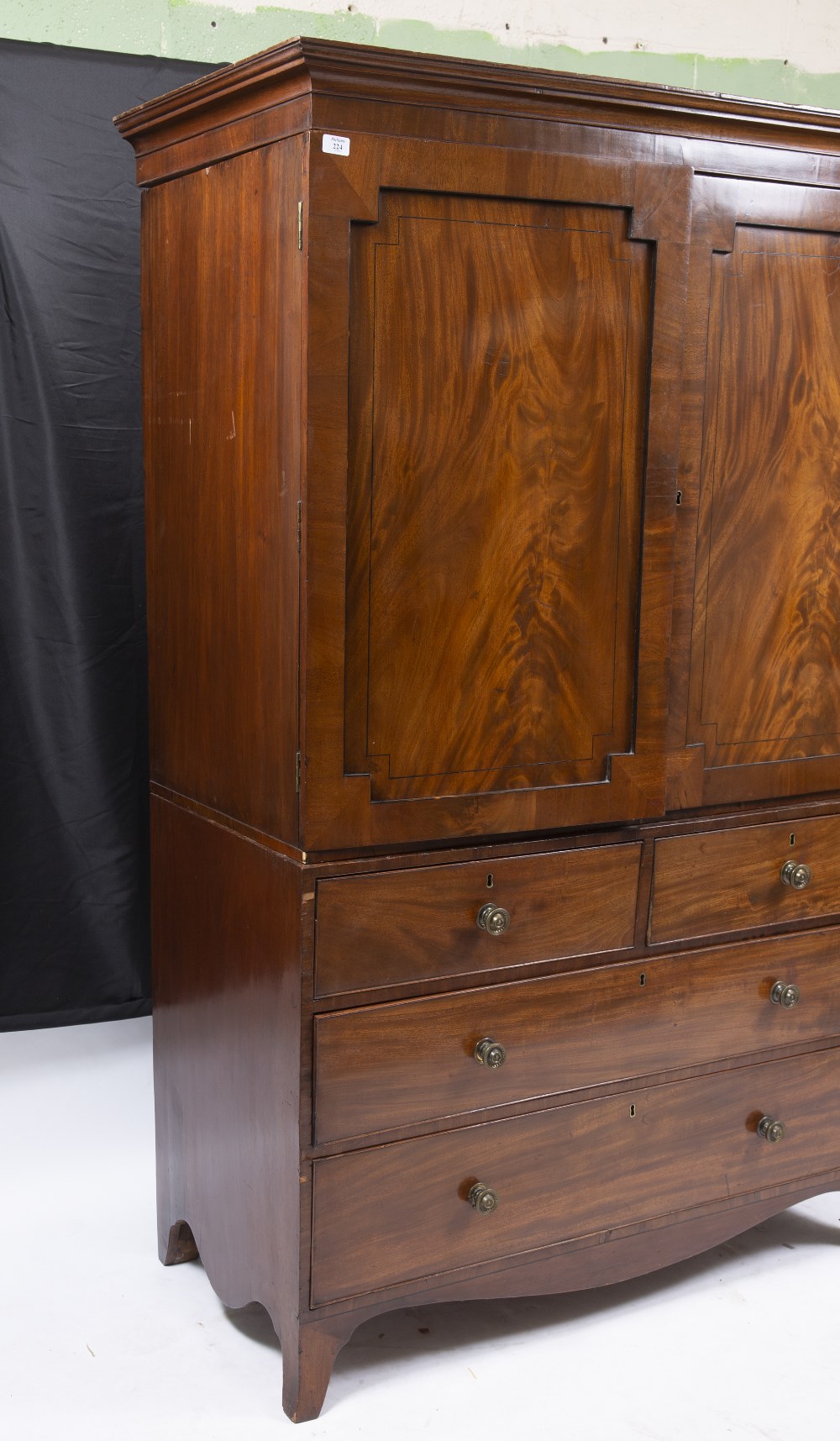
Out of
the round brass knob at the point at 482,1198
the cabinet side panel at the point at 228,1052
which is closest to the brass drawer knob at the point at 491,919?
the cabinet side panel at the point at 228,1052

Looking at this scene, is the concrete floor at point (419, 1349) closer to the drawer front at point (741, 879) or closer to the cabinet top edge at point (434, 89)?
the drawer front at point (741, 879)

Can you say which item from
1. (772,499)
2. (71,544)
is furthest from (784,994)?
(71,544)

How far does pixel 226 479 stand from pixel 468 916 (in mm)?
746

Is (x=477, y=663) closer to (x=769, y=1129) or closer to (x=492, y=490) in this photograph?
(x=492, y=490)

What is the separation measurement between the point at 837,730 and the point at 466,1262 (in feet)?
3.57

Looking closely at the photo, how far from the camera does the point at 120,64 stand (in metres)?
2.87

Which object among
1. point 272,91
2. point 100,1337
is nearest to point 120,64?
point 272,91

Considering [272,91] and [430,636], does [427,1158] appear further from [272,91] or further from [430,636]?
[272,91]

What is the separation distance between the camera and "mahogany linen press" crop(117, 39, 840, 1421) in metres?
1.87

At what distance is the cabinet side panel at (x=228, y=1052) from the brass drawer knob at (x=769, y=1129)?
881mm

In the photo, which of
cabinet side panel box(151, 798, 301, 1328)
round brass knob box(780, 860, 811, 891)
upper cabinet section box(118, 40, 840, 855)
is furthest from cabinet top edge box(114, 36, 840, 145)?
round brass knob box(780, 860, 811, 891)

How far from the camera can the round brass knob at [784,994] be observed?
238 centimetres

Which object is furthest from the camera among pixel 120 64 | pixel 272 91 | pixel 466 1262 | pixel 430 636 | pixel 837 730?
pixel 120 64

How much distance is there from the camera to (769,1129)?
2.40 metres
